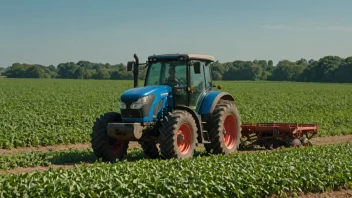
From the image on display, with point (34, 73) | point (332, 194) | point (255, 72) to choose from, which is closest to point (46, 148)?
point (332, 194)

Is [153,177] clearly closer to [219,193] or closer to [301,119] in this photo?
[219,193]

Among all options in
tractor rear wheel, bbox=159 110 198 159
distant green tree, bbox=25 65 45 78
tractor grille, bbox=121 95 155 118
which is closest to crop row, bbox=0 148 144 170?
tractor grille, bbox=121 95 155 118

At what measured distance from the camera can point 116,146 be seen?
12031 mm

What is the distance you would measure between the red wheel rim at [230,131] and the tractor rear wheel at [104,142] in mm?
Result: 3037

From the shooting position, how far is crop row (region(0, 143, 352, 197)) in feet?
23.8

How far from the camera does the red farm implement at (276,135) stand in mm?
14438

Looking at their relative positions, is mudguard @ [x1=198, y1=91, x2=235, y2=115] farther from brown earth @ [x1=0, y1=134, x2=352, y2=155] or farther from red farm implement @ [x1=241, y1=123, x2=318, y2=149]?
brown earth @ [x1=0, y1=134, x2=352, y2=155]

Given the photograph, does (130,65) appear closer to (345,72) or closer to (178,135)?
(178,135)

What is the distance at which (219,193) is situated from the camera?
8.19 m

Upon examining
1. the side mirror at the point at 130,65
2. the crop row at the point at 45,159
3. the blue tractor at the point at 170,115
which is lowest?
the crop row at the point at 45,159

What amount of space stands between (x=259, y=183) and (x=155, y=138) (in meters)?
3.45

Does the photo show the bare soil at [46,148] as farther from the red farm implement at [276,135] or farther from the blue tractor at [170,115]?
the red farm implement at [276,135]

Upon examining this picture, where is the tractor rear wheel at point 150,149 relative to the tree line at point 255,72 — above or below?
below

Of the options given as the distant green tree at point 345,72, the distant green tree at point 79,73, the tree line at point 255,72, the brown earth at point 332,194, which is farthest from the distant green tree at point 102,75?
the brown earth at point 332,194
